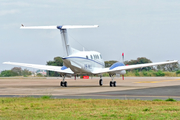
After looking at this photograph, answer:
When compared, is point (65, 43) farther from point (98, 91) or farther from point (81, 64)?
point (98, 91)

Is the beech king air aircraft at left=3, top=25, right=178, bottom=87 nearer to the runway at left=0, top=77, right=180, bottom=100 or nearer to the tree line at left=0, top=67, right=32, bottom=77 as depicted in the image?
the runway at left=0, top=77, right=180, bottom=100

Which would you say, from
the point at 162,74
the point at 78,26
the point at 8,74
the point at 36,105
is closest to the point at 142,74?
the point at 162,74

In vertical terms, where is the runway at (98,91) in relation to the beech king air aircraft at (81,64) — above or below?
below

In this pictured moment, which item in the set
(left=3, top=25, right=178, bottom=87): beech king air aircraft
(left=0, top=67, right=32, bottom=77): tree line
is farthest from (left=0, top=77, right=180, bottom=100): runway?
(left=0, top=67, right=32, bottom=77): tree line

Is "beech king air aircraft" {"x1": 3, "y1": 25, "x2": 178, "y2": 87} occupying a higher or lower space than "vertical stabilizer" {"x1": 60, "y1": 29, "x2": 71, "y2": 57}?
lower

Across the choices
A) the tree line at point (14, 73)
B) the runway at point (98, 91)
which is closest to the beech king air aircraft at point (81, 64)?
→ the runway at point (98, 91)

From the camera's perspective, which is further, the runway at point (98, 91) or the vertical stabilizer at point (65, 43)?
the vertical stabilizer at point (65, 43)

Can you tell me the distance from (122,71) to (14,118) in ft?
86.9

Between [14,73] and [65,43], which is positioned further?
[14,73]

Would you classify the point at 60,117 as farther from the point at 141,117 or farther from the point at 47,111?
the point at 141,117

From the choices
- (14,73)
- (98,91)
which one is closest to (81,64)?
(98,91)

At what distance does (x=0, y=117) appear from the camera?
1236 cm

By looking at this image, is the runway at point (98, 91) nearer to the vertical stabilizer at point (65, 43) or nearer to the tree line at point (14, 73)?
the vertical stabilizer at point (65, 43)

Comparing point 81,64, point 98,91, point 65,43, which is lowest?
point 98,91
